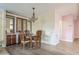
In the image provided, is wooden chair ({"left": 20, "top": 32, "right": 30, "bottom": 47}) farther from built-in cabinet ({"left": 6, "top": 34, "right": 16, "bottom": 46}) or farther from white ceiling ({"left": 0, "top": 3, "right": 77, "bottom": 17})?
white ceiling ({"left": 0, "top": 3, "right": 77, "bottom": 17})

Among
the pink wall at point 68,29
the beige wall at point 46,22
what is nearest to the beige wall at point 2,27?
the beige wall at point 46,22

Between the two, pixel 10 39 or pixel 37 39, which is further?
pixel 37 39

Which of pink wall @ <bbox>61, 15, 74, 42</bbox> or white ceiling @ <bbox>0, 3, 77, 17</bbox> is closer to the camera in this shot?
white ceiling @ <bbox>0, 3, 77, 17</bbox>

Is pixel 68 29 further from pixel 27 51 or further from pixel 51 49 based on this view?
pixel 27 51

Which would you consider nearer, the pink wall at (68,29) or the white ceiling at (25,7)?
the white ceiling at (25,7)

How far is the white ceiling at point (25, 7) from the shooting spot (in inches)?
90.3

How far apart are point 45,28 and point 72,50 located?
2.49ft

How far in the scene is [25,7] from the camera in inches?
92.0

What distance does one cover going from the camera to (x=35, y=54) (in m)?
2.38

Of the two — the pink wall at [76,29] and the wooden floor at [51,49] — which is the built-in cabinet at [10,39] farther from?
the pink wall at [76,29]

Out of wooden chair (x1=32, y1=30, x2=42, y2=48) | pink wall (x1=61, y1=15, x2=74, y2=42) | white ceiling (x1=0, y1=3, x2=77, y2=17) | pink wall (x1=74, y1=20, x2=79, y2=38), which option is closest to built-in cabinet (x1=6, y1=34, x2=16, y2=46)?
wooden chair (x1=32, y1=30, x2=42, y2=48)

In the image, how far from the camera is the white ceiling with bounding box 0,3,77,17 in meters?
2.29

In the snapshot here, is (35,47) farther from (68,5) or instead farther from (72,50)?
(68,5)

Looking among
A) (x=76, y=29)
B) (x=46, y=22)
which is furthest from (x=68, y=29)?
(x=46, y=22)
